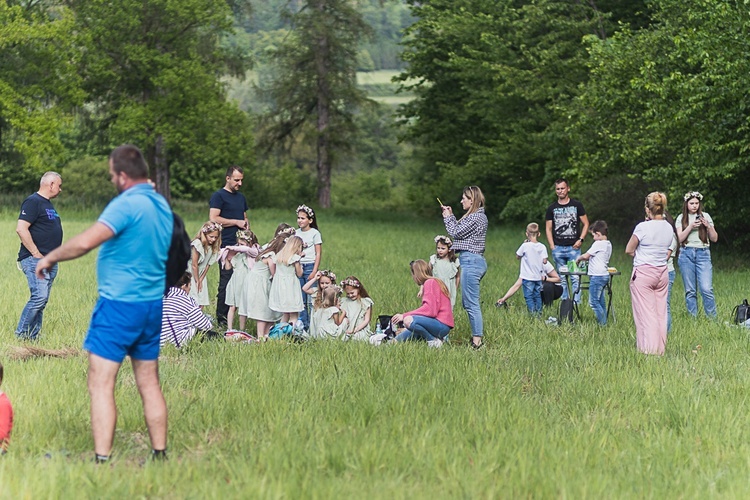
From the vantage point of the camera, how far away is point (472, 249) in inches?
405

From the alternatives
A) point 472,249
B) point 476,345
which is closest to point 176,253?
point 472,249

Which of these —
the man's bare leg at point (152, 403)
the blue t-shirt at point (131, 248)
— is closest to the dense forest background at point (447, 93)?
the blue t-shirt at point (131, 248)

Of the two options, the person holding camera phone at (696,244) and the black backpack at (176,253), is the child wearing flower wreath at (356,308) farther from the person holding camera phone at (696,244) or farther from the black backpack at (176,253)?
the black backpack at (176,253)

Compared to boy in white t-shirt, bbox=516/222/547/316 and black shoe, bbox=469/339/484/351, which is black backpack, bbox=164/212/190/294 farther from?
boy in white t-shirt, bbox=516/222/547/316

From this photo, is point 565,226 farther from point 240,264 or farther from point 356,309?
point 240,264

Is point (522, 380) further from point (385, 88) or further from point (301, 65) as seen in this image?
point (385, 88)

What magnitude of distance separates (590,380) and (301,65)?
1545 inches

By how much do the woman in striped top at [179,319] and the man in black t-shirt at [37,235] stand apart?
1298 millimetres

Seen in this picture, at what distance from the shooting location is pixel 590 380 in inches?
321

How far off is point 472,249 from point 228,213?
3.25 meters

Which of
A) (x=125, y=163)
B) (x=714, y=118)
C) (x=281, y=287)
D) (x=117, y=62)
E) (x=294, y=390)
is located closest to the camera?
(x=125, y=163)

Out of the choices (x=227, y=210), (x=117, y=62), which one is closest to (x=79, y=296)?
(x=227, y=210)

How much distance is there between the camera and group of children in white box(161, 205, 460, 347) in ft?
33.3

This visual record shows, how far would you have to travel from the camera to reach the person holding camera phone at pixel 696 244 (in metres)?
11.9
